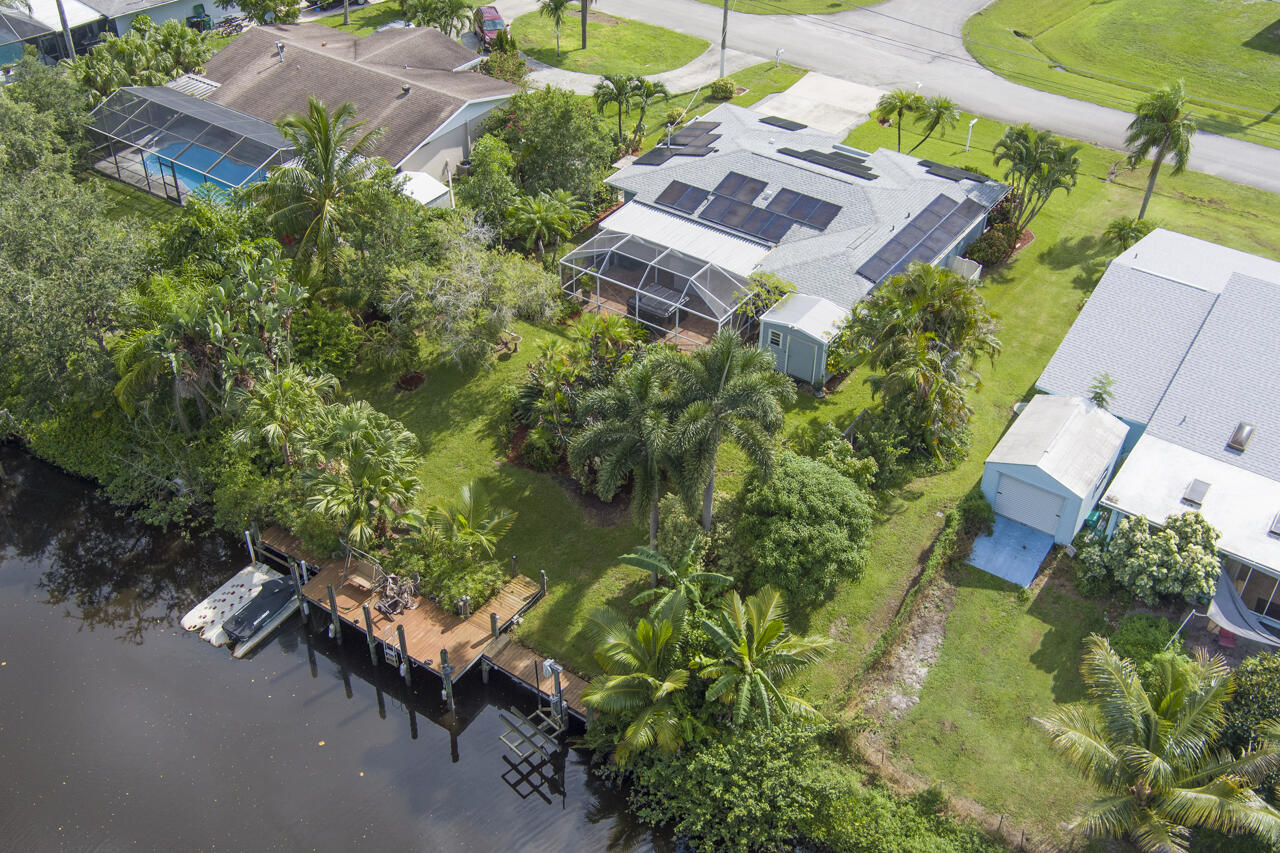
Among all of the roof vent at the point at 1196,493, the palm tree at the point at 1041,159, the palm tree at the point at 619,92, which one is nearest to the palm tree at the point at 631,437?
the roof vent at the point at 1196,493

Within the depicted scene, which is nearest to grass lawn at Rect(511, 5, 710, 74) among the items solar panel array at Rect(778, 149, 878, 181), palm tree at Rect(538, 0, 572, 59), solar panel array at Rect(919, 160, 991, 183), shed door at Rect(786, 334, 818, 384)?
palm tree at Rect(538, 0, 572, 59)

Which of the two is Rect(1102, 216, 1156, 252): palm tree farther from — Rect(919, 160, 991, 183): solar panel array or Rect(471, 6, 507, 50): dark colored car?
Rect(471, 6, 507, 50): dark colored car

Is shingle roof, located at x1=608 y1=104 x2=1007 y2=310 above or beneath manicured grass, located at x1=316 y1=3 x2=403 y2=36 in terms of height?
above

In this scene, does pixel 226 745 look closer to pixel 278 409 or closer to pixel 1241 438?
pixel 278 409

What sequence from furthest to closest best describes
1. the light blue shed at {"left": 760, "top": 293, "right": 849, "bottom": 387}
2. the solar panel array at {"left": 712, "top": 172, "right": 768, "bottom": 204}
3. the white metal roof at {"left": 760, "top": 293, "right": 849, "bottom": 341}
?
1. the solar panel array at {"left": 712, "top": 172, "right": 768, "bottom": 204}
2. the light blue shed at {"left": 760, "top": 293, "right": 849, "bottom": 387}
3. the white metal roof at {"left": 760, "top": 293, "right": 849, "bottom": 341}

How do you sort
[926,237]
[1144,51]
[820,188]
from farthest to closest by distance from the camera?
[1144,51] → [820,188] → [926,237]

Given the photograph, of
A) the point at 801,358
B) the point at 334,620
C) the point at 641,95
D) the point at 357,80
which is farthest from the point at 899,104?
the point at 334,620

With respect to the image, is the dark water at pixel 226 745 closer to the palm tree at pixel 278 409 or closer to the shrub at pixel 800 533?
the palm tree at pixel 278 409
